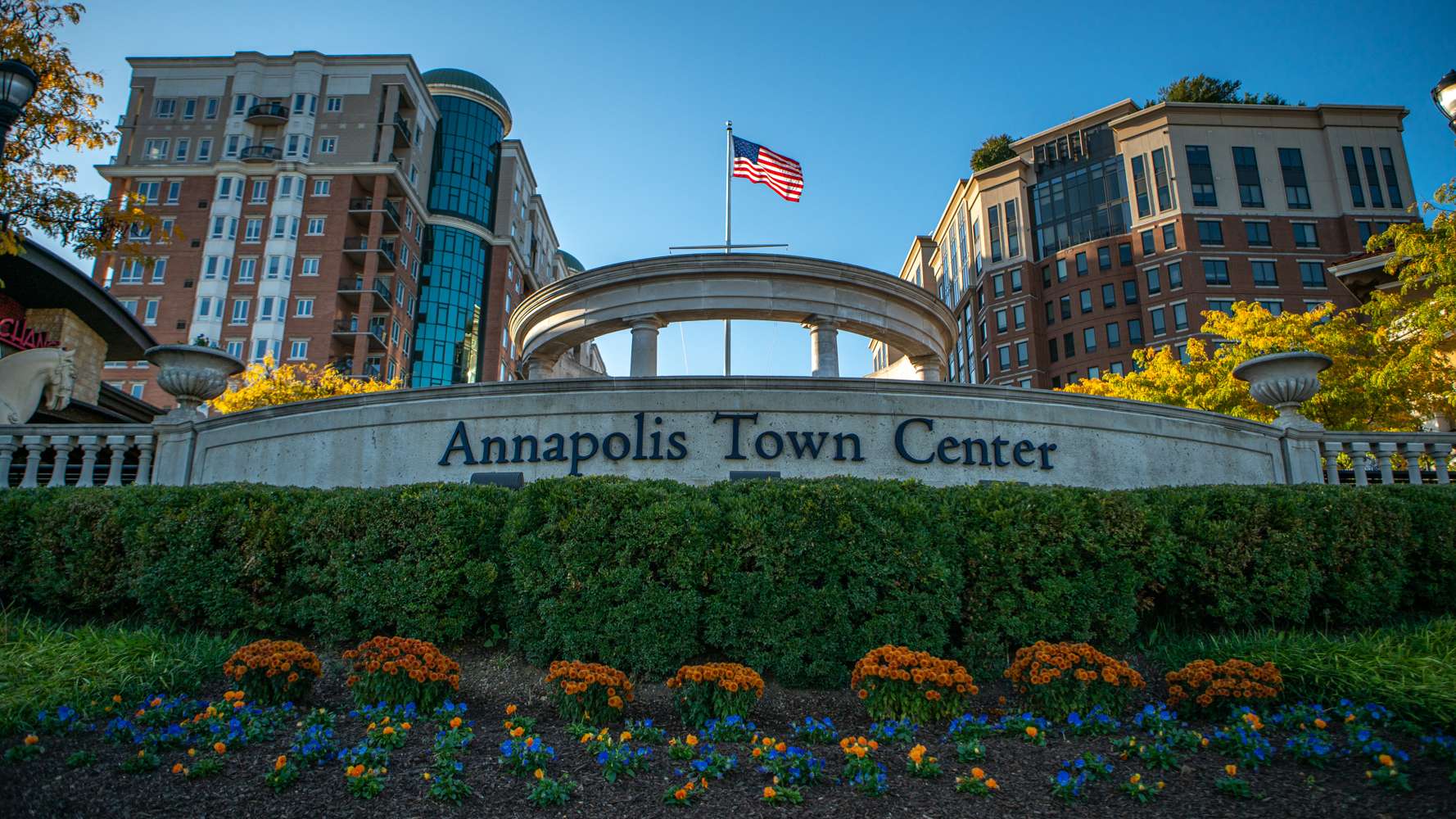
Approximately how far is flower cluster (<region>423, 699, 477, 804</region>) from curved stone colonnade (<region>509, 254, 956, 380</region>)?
430 inches

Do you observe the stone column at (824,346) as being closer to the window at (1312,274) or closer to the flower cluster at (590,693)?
the flower cluster at (590,693)

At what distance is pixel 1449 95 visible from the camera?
431 inches

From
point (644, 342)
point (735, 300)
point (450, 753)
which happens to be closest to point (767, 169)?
point (735, 300)

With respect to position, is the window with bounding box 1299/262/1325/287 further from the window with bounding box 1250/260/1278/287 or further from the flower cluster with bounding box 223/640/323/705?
the flower cluster with bounding box 223/640/323/705

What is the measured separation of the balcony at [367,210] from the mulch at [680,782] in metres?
63.6

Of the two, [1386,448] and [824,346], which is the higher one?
[824,346]

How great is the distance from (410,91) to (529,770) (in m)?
72.3

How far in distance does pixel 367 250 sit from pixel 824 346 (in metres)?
54.0

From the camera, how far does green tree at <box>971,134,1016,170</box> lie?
291ft

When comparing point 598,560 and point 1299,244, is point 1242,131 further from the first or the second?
point 598,560

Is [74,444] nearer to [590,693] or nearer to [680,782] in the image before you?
[590,693]

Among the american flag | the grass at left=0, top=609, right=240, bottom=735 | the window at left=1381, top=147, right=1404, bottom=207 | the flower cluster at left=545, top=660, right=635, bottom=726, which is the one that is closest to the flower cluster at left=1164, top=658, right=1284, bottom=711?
the flower cluster at left=545, top=660, right=635, bottom=726

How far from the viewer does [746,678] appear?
20.8 feet

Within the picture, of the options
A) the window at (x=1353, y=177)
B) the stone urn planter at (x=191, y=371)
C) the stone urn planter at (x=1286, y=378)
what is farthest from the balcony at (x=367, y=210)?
the window at (x=1353, y=177)
